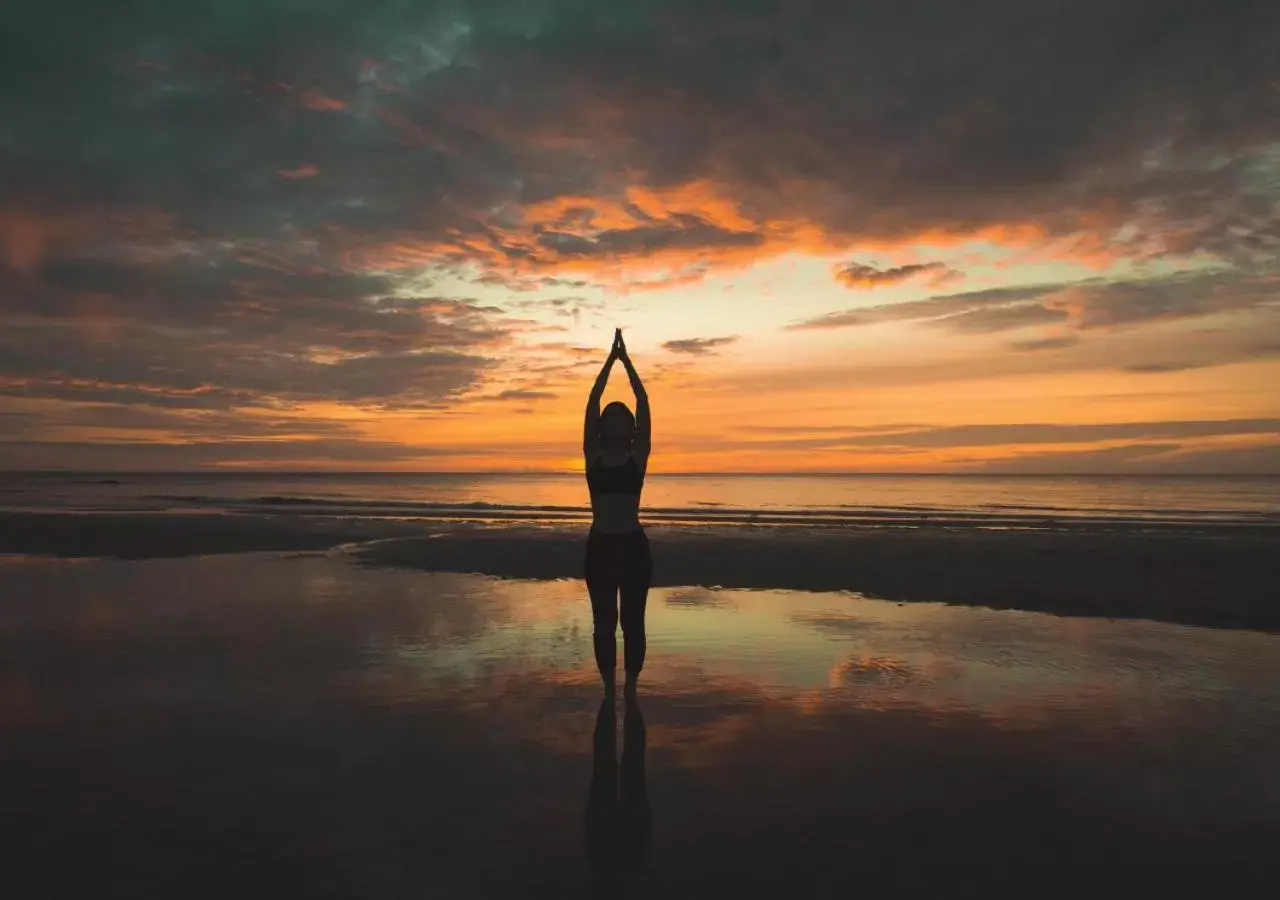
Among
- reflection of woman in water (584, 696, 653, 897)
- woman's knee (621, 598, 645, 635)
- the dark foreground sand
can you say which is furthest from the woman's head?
the dark foreground sand

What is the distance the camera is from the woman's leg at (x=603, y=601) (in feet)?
23.5

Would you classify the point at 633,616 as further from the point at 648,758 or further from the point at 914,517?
the point at 914,517

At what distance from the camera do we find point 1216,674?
915 centimetres

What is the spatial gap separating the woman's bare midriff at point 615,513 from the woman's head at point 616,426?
1.56 feet

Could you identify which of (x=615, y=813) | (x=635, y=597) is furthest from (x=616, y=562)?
Answer: (x=615, y=813)

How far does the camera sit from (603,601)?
23.6 ft

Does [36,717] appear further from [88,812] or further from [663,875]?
[663,875]

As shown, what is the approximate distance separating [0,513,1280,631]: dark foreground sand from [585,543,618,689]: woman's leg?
9.22 metres

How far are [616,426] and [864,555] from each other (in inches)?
641

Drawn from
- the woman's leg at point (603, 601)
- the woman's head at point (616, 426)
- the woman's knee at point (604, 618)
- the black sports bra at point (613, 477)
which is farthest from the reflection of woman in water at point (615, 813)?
the woman's head at point (616, 426)

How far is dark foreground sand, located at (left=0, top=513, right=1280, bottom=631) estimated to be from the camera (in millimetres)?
15258

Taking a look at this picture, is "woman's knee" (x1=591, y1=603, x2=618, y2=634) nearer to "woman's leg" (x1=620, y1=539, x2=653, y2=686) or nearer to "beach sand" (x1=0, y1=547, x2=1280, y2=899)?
"woman's leg" (x1=620, y1=539, x2=653, y2=686)

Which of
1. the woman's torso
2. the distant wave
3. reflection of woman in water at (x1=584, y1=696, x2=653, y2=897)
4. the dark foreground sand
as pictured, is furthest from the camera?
the distant wave

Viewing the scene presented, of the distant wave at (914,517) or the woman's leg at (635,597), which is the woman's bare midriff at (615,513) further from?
the distant wave at (914,517)
